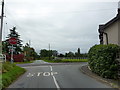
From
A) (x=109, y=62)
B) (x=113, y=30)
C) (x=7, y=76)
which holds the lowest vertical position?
(x=7, y=76)

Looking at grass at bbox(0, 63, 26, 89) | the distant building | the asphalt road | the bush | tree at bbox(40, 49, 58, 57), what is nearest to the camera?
the asphalt road

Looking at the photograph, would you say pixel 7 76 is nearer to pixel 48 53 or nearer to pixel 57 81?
pixel 57 81

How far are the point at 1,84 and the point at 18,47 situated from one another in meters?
61.3

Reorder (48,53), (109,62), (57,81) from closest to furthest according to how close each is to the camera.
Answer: (57,81)
(109,62)
(48,53)

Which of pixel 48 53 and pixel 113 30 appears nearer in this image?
pixel 113 30

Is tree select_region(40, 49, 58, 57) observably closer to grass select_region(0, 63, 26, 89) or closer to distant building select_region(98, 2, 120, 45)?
distant building select_region(98, 2, 120, 45)

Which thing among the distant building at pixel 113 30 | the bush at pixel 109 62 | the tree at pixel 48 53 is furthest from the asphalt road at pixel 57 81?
the tree at pixel 48 53

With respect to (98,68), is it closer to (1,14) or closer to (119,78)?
(119,78)

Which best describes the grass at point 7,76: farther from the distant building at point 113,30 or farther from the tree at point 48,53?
the tree at point 48,53

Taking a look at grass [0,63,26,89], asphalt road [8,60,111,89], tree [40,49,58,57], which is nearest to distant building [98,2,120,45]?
asphalt road [8,60,111,89]

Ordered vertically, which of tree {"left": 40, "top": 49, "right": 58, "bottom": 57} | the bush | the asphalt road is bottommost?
the asphalt road

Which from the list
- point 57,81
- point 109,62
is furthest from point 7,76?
point 109,62

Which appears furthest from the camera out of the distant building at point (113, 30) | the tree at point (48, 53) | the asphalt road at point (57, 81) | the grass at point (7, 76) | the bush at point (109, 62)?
the tree at point (48, 53)

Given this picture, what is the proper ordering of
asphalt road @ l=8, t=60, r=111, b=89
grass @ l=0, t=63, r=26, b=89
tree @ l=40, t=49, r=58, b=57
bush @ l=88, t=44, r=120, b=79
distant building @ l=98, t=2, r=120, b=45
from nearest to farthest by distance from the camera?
asphalt road @ l=8, t=60, r=111, b=89 → grass @ l=0, t=63, r=26, b=89 → bush @ l=88, t=44, r=120, b=79 → distant building @ l=98, t=2, r=120, b=45 → tree @ l=40, t=49, r=58, b=57
